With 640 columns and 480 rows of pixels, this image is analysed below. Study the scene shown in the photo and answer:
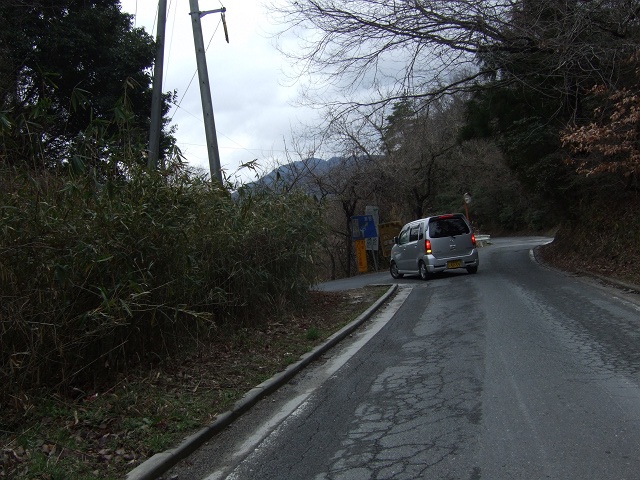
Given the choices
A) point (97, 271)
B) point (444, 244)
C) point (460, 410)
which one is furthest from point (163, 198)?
point (444, 244)

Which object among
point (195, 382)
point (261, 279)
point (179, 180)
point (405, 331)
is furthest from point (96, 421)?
point (405, 331)

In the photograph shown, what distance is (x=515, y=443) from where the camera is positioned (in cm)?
445

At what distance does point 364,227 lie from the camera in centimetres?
2772

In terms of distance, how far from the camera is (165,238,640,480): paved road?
422cm

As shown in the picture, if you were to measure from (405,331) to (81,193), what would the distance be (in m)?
5.68

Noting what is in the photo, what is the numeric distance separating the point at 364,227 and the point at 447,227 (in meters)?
10.0

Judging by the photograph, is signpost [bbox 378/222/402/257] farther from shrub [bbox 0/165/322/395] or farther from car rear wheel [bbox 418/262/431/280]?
shrub [bbox 0/165/322/395]

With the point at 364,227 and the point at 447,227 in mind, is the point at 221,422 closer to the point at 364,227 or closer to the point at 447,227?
the point at 447,227

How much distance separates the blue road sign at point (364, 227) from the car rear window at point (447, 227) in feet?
31.5

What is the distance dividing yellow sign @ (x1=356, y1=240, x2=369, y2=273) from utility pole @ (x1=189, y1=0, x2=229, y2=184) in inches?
633

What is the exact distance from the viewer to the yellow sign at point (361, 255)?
93.4ft

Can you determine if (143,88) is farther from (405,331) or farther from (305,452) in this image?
(305,452)

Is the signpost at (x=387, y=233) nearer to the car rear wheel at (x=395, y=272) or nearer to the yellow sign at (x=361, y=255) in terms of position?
the yellow sign at (x=361, y=255)

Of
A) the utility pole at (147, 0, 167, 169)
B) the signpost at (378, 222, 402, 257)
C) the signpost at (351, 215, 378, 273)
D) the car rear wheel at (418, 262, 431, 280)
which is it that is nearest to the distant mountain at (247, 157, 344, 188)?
the signpost at (351, 215, 378, 273)
